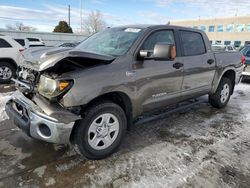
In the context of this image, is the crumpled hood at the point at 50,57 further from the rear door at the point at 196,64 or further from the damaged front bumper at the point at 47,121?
the rear door at the point at 196,64

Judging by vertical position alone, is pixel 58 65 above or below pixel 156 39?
below

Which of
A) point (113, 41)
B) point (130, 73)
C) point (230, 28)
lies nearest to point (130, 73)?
point (130, 73)

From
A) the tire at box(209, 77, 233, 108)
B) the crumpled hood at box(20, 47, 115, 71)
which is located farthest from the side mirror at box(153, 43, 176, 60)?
the tire at box(209, 77, 233, 108)

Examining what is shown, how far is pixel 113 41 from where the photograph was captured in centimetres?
371

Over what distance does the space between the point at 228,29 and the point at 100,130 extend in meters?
52.7

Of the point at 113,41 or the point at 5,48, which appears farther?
the point at 5,48

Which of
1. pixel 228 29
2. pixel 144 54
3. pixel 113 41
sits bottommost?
pixel 144 54

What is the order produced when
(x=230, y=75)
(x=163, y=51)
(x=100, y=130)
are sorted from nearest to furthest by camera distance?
(x=100, y=130) < (x=163, y=51) < (x=230, y=75)

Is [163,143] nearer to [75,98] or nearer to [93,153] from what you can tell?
[93,153]

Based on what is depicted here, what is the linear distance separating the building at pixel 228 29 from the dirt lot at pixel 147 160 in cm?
4733

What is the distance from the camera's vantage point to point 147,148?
3525mm

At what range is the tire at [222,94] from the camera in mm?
5406

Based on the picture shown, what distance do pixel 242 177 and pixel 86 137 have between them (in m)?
1.99

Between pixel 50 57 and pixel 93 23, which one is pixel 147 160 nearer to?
pixel 50 57
